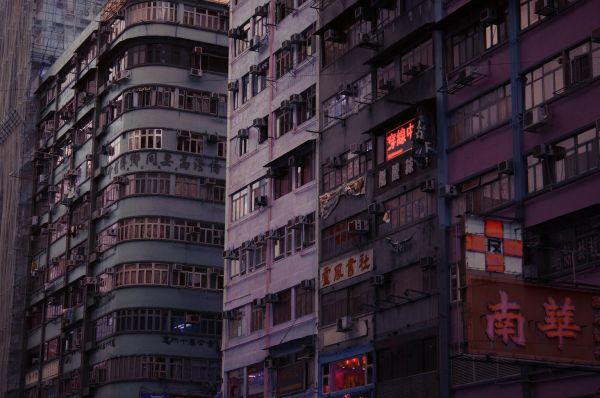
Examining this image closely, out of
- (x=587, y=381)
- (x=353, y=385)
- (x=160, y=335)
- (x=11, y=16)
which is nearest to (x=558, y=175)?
(x=587, y=381)

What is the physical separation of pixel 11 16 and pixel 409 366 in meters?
54.7

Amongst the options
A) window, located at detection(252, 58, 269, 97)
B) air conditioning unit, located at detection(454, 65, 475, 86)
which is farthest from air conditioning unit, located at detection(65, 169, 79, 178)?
air conditioning unit, located at detection(454, 65, 475, 86)

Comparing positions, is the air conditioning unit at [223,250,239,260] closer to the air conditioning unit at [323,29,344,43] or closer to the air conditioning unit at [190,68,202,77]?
the air conditioning unit at [323,29,344,43]

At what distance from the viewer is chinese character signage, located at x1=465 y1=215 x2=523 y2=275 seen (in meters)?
26.3

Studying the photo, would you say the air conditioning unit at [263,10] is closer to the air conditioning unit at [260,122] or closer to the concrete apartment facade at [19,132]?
the air conditioning unit at [260,122]

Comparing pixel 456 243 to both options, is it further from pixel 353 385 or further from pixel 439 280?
pixel 353 385

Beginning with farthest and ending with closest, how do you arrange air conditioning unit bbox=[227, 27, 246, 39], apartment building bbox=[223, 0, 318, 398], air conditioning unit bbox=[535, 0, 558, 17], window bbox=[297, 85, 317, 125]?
air conditioning unit bbox=[227, 27, 246, 39]
window bbox=[297, 85, 317, 125]
apartment building bbox=[223, 0, 318, 398]
air conditioning unit bbox=[535, 0, 558, 17]

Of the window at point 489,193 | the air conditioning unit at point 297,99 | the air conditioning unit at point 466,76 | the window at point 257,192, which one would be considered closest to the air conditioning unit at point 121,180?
the window at point 257,192

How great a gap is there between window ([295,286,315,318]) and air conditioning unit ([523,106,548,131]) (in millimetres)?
13223

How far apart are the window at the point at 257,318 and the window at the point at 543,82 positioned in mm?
17076

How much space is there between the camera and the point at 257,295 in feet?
155

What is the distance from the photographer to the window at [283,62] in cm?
4744

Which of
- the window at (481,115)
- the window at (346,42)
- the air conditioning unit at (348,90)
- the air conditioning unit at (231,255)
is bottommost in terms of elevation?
the air conditioning unit at (231,255)

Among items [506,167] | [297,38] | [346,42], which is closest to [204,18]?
[297,38]
